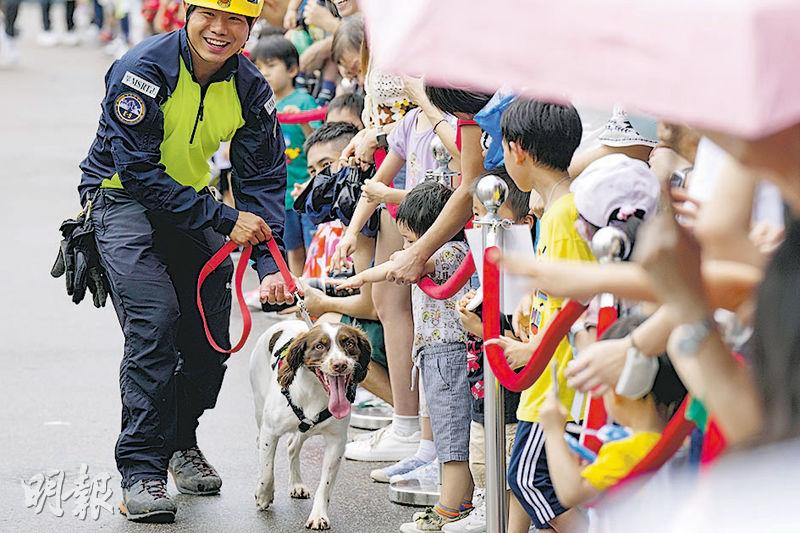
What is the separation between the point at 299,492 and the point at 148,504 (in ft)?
2.19

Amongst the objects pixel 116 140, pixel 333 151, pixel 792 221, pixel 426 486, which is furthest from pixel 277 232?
pixel 792 221

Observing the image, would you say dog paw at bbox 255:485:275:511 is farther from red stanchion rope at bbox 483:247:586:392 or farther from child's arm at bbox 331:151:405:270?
red stanchion rope at bbox 483:247:586:392

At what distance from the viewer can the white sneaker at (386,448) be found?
663 centimetres

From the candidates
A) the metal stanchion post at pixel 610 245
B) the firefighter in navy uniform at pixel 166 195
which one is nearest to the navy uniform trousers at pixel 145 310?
the firefighter in navy uniform at pixel 166 195

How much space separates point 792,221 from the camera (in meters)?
2.49

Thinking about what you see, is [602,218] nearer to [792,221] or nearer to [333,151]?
[792,221]

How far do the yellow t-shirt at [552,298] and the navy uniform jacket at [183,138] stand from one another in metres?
1.72

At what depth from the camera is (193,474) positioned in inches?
243

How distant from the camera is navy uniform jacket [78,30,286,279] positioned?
5.68m

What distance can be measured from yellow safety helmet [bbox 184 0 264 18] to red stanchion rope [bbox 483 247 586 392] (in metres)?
1.89

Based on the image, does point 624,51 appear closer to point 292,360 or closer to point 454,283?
point 454,283

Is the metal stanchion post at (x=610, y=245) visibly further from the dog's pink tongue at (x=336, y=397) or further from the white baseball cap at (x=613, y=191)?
the dog's pink tongue at (x=336, y=397)

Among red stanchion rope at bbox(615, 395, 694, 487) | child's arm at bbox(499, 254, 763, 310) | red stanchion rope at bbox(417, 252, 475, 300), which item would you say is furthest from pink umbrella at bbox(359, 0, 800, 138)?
red stanchion rope at bbox(417, 252, 475, 300)

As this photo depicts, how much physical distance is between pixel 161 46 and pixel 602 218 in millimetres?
2257
